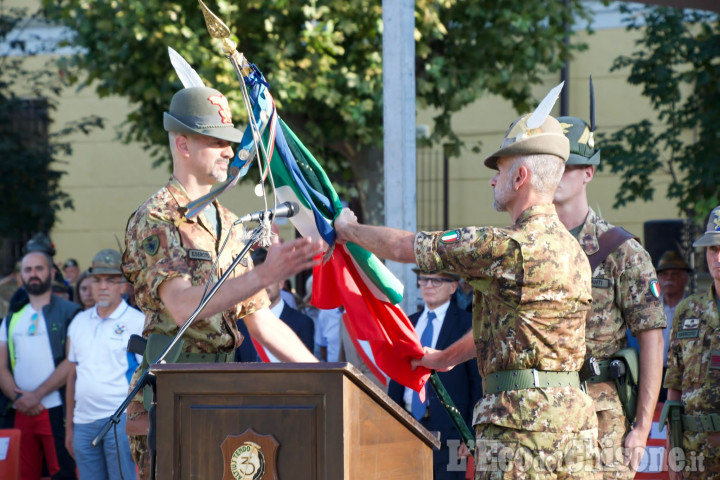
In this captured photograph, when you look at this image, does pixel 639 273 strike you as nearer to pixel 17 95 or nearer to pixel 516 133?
pixel 516 133

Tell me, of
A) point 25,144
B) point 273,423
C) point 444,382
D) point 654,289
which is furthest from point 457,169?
point 273,423

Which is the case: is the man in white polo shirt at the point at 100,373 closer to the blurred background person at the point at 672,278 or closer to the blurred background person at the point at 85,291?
the blurred background person at the point at 85,291

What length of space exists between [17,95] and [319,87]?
7.50 meters

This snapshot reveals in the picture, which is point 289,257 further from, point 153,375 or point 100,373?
point 100,373

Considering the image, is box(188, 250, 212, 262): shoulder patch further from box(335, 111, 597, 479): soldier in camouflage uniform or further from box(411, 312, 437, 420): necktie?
box(411, 312, 437, 420): necktie

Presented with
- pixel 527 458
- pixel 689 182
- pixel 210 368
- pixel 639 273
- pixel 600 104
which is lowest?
pixel 527 458

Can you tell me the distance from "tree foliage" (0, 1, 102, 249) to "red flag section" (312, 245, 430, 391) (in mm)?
10746

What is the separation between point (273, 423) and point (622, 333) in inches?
79.9

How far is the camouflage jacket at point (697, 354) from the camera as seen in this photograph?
5.77 m

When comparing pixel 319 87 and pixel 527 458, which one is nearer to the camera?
pixel 527 458

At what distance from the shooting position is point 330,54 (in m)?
11.3

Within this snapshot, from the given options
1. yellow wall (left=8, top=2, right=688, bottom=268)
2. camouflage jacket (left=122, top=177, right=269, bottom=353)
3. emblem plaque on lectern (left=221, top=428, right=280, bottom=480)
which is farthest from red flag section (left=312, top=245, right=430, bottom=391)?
yellow wall (left=8, top=2, right=688, bottom=268)

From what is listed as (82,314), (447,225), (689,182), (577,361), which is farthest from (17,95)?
(577,361)

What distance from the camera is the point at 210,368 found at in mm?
3484
